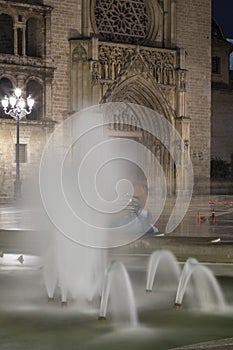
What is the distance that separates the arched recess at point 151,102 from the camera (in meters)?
34.4

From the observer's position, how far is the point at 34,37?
32.7 m

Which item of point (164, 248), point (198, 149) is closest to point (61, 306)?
point (164, 248)

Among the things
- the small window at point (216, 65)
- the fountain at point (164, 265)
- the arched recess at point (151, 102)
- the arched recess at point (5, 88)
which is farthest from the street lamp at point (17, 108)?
the small window at point (216, 65)

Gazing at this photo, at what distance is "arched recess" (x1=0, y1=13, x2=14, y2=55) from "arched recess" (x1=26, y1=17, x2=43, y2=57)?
0.88 meters

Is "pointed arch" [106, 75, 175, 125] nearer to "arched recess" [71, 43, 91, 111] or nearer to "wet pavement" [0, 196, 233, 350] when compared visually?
"arched recess" [71, 43, 91, 111]

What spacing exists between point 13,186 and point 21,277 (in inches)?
792

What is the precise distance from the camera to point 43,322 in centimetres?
877

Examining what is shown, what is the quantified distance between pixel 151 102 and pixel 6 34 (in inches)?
292

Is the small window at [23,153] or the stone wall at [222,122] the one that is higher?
the stone wall at [222,122]

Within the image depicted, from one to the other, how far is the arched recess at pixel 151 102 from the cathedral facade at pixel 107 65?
47 millimetres

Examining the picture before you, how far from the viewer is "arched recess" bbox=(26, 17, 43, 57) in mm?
32188

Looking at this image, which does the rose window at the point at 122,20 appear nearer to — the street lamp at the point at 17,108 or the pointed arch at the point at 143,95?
the pointed arch at the point at 143,95

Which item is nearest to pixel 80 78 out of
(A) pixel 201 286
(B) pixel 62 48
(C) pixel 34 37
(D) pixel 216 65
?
(B) pixel 62 48

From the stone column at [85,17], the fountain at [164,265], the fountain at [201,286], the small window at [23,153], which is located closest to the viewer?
the fountain at [201,286]
